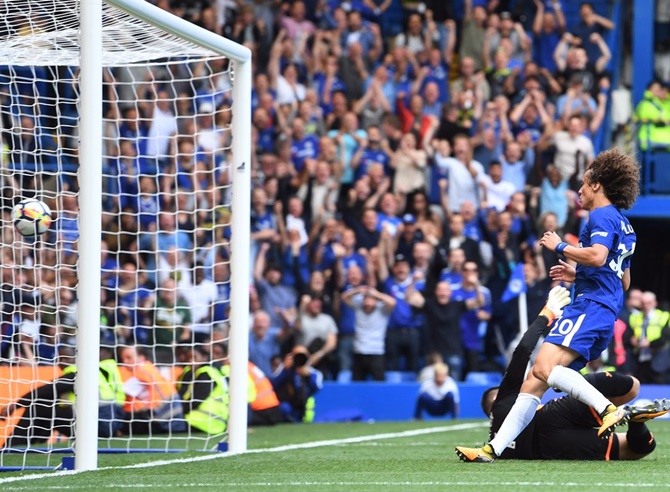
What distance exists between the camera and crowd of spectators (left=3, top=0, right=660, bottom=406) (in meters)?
13.3

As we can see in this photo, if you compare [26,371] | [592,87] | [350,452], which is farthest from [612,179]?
[592,87]

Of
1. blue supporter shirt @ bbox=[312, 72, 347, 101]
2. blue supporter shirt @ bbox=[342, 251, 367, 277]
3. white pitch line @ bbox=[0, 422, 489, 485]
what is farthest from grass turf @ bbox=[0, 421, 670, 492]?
blue supporter shirt @ bbox=[312, 72, 347, 101]

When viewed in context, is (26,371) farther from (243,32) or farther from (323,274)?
(243,32)

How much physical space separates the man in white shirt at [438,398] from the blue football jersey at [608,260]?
22.5 feet

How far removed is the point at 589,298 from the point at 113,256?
7.59m

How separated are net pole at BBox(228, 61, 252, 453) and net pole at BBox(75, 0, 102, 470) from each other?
5.26 feet

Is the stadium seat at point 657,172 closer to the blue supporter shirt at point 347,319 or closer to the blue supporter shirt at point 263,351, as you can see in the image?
the blue supporter shirt at point 347,319

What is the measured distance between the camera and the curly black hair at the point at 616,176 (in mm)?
6711

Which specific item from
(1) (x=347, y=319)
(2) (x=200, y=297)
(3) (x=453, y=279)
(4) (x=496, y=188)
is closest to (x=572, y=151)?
(4) (x=496, y=188)

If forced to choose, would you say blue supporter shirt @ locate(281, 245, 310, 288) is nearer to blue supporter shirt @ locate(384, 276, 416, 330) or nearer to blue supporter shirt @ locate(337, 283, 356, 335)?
blue supporter shirt @ locate(337, 283, 356, 335)

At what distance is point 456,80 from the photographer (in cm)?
1664

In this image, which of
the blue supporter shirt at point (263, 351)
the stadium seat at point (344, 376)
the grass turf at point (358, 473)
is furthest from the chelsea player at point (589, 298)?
the stadium seat at point (344, 376)

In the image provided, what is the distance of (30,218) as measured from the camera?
7.69 metres

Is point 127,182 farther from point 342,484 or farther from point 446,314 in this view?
point 342,484
